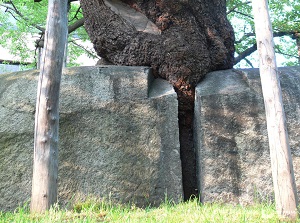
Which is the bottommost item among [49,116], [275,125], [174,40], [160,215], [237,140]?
[160,215]

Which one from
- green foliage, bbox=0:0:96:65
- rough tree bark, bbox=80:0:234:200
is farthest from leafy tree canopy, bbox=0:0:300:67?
rough tree bark, bbox=80:0:234:200

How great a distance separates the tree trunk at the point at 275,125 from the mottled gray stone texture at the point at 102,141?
181 cm

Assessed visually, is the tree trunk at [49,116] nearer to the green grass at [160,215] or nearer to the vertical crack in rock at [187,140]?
the green grass at [160,215]

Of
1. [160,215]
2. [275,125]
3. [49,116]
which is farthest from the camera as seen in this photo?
[49,116]

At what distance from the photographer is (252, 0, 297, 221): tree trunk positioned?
4.10m

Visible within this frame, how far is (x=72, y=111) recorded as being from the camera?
5938mm

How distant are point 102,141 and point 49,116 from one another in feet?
3.63

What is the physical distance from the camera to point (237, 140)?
5.78 m

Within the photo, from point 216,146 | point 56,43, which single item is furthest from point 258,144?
point 56,43

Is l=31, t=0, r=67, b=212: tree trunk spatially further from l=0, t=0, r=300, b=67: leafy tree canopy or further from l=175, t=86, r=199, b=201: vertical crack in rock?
l=0, t=0, r=300, b=67: leafy tree canopy

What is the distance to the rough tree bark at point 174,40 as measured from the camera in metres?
6.48

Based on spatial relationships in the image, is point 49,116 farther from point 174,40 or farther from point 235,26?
Result: point 235,26

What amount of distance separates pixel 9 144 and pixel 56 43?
176cm

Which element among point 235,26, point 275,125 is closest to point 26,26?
point 235,26
